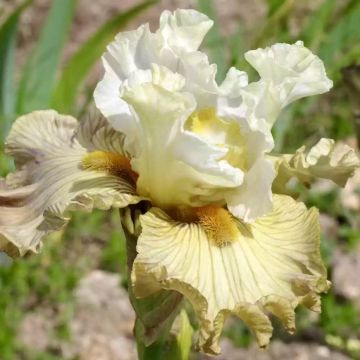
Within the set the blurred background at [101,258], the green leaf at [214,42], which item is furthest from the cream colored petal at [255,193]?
the green leaf at [214,42]

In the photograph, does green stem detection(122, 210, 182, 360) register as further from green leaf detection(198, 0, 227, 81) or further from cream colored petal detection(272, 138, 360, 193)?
green leaf detection(198, 0, 227, 81)

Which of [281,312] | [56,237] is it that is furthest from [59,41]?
[281,312]

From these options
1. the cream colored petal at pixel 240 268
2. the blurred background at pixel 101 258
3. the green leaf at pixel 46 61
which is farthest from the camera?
the green leaf at pixel 46 61

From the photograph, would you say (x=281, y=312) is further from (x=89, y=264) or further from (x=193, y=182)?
(x=89, y=264)

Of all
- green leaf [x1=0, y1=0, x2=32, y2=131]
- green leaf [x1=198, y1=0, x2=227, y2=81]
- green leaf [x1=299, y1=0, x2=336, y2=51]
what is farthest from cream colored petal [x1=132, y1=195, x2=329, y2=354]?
green leaf [x1=299, y1=0, x2=336, y2=51]

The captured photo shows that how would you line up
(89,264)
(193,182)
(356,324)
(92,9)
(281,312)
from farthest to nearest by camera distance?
(92,9) < (89,264) < (356,324) < (193,182) < (281,312)

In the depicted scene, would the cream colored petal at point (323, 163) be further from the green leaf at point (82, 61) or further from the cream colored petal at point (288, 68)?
the green leaf at point (82, 61)

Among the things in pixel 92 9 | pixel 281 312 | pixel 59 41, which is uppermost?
pixel 281 312
